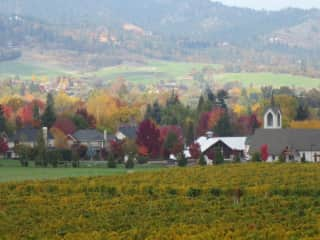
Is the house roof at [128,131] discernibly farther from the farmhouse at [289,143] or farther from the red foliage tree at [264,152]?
the red foliage tree at [264,152]

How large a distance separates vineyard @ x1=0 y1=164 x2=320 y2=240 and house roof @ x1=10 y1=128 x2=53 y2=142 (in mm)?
50238

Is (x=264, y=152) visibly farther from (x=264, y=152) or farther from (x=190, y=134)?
(x=190, y=134)

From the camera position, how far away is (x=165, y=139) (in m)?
90.3

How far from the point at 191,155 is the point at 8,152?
19.4 meters

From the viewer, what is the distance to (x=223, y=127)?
107312mm

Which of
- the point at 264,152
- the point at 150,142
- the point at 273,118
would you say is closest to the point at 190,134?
the point at 150,142

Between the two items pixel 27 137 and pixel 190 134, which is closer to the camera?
pixel 27 137

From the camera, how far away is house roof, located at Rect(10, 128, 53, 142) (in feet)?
342

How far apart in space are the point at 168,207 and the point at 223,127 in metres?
68.9

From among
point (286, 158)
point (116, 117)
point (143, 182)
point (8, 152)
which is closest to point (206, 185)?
point (143, 182)

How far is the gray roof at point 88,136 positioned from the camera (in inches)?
4099

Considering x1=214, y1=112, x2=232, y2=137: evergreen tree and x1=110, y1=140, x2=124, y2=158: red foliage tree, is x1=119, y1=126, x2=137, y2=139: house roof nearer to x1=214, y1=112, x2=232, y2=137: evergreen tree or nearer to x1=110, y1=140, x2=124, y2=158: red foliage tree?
x1=214, y1=112, x2=232, y2=137: evergreen tree

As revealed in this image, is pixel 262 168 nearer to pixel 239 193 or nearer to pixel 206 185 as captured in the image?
pixel 206 185

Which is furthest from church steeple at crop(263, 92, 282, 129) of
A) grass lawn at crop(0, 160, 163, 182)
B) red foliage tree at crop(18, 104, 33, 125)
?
red foliage tree at crop(18, 104, 33, 125)
